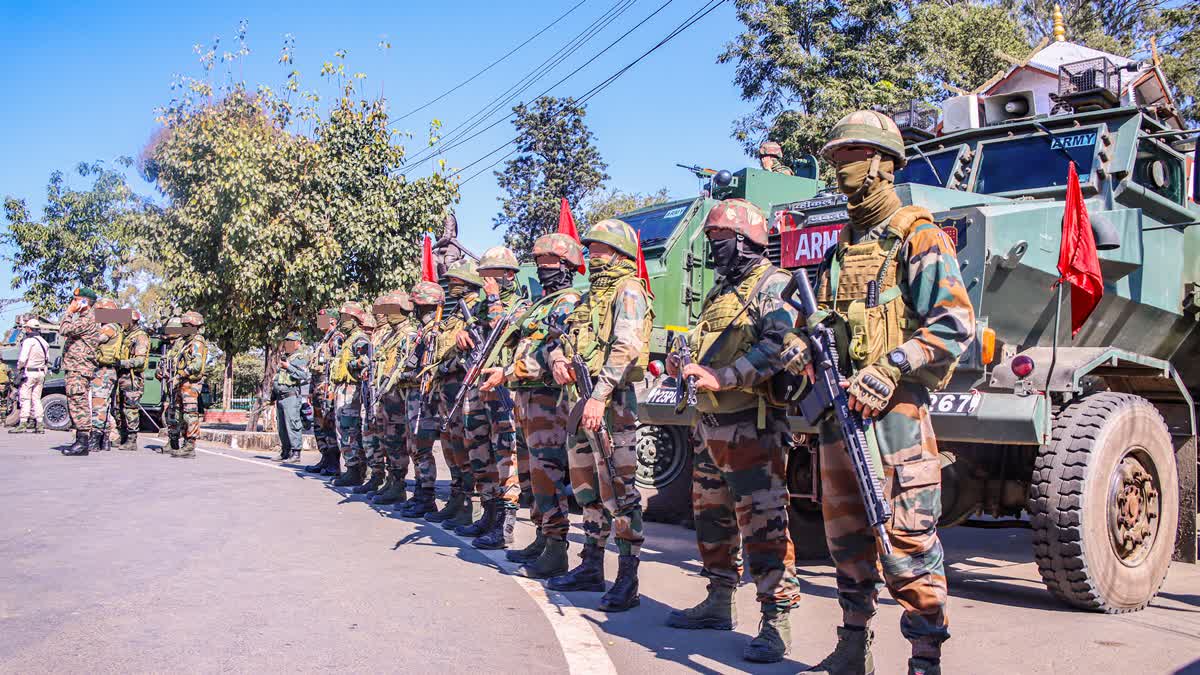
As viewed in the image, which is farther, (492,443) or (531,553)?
(492,443)

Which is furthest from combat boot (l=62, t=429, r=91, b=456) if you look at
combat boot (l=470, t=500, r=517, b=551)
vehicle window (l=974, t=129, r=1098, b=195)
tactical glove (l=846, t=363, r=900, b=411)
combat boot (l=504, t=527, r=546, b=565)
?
tactical glove (l=846, t=363, r=900, b=411)

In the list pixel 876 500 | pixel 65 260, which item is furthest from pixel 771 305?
pixel 65 260

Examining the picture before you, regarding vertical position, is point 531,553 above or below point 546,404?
below

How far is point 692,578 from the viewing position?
250 inches

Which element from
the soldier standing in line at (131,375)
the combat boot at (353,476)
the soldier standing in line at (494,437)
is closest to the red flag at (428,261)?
the soldier standing in line at (131,375)

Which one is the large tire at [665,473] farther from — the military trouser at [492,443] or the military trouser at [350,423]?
the military trouser at [350,423]

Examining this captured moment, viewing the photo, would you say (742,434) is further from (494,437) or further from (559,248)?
(494,437)

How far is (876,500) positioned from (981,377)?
253 cm

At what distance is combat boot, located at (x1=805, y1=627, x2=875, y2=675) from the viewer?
3.81 metres

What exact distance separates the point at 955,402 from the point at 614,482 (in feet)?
6.35

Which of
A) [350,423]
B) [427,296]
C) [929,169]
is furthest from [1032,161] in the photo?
[350,423]

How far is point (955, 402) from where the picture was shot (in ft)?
17.8

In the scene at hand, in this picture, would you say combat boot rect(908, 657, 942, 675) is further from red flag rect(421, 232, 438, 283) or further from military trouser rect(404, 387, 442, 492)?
red flag rect(421, 232, 438, 283)

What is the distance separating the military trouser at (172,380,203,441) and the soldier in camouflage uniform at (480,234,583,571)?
28.2 feet
